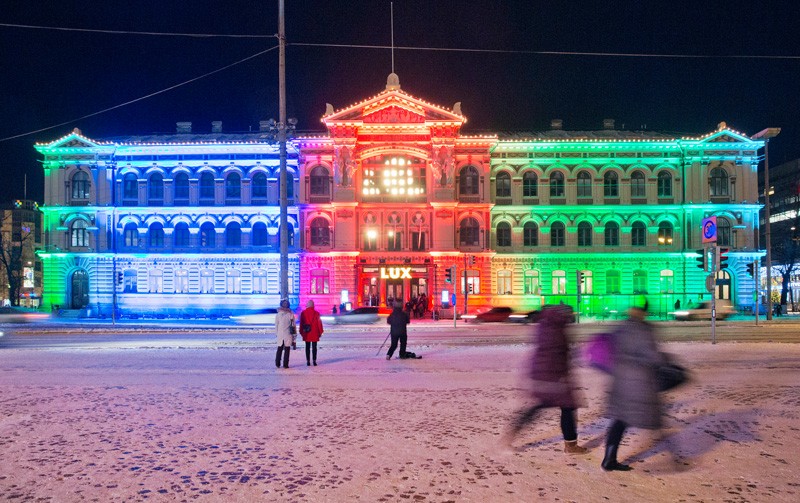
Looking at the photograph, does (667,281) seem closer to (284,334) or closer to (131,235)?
(284,334)

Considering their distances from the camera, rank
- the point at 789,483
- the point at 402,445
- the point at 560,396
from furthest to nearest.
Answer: the point at 402,445 < the point at 560,396 < the point at 789,483

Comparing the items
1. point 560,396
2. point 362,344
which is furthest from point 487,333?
point 560,396

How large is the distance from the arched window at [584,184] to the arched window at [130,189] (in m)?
37.6

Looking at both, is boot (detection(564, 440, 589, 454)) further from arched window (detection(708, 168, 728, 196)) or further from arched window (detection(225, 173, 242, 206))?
arched window (detection(708, 168, 728, 196))

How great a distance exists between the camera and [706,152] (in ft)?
174

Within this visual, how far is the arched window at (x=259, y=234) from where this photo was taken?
53312 millimetres

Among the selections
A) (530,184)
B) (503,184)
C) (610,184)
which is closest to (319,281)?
(503,184)

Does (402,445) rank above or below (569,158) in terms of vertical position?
below

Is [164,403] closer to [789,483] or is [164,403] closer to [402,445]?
[402,445]

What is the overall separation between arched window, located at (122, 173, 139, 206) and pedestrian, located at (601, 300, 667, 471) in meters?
53.5

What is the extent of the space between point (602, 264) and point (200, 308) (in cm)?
3382

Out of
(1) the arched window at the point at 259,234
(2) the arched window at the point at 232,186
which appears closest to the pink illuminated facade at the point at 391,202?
(1) the arched window at the point at 259,234

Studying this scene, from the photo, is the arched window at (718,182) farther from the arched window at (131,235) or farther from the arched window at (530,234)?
the arched window at (131,235)

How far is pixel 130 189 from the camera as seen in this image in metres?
54.3
